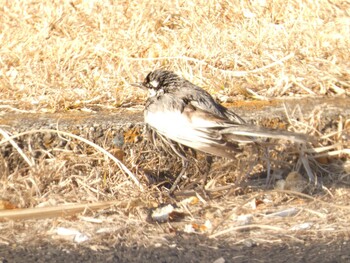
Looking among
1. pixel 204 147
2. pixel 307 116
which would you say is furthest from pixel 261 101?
pixel 204 147

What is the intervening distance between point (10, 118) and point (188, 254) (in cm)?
168

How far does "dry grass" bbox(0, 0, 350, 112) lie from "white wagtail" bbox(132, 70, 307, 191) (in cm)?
82

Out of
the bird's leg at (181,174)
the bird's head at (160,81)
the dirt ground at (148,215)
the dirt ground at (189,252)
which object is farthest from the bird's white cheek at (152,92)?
the dirt ground at (189,252)

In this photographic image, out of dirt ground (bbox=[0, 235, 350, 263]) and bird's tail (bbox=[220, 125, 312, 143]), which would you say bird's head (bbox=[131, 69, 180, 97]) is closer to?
bird's tail (bbox=[220, 125, 312, 143])

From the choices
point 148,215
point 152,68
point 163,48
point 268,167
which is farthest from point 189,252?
point 163,48

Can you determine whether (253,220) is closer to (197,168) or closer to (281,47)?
(197,168)

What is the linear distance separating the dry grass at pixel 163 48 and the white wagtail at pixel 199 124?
0.82 m

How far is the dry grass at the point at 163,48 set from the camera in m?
5.49

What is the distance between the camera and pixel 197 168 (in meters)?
4.80

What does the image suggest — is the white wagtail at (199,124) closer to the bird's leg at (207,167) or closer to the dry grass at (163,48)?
the bird's leg at (207,167)

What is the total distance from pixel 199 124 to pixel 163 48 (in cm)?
183

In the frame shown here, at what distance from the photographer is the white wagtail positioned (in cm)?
423

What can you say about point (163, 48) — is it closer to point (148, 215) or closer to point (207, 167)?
point (207, 167)

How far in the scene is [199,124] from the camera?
4309mm
